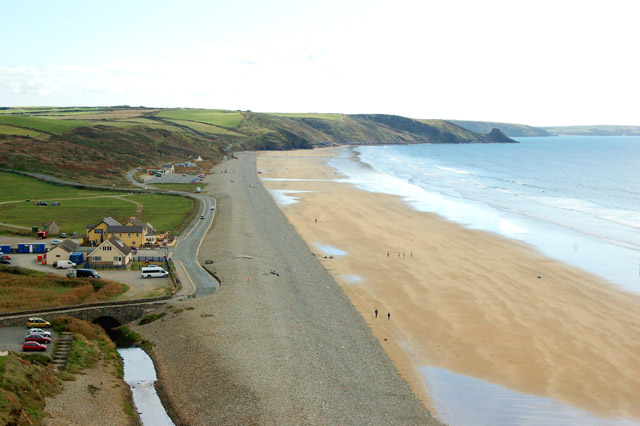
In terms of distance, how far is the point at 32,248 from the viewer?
183 feet

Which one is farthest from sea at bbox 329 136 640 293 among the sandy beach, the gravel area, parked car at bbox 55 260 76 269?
parked car at bbox 55 260 76 269

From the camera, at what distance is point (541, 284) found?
52.7 meters

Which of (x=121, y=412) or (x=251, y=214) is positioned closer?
(x=121, y=412)

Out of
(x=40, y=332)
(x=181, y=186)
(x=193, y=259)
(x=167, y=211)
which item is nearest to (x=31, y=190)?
(x=181, y=186)

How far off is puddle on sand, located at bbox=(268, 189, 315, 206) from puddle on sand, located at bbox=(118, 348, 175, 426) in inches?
2414

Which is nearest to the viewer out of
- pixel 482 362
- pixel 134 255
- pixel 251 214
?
pixel 482 362

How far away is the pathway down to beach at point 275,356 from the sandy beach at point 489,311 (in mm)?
2365

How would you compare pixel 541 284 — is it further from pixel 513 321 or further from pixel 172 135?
pixel 172 135

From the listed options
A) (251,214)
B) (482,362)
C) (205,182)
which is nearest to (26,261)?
(251,214)

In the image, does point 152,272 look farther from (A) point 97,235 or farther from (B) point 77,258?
(A) point 97,235

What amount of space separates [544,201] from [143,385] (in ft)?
293

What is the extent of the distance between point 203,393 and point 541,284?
35.8m

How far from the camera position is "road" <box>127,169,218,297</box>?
47.5m

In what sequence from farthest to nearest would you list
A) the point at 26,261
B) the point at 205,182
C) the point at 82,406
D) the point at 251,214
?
1. the point at 205,182
2. the point at 251,214
3. the point at 26,261
4. the point at 82,406
